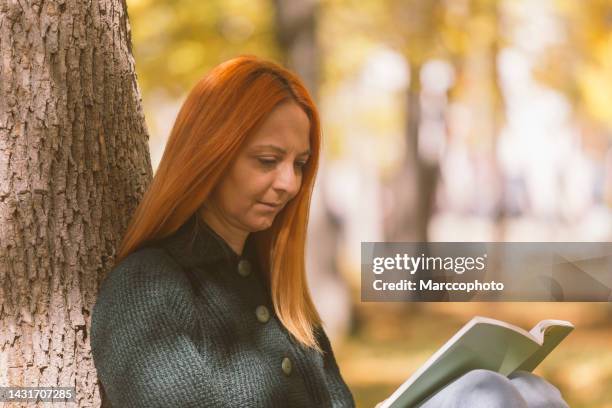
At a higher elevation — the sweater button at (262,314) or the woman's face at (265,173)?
the woman's face at (265,173)

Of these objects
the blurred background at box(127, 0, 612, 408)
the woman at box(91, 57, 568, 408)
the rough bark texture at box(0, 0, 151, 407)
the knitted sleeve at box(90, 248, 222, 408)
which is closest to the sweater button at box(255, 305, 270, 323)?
the woman at box(91, 57, 568, 408)

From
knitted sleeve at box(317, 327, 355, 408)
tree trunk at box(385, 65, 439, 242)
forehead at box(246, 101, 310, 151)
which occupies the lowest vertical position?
knitted sleeve at box(317, 327, 355, 408)

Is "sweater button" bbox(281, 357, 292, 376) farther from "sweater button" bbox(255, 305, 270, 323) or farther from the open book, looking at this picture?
the open book

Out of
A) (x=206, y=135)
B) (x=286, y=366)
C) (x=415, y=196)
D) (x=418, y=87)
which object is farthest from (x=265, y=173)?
(x=415, y=196)

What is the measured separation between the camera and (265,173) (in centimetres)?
180

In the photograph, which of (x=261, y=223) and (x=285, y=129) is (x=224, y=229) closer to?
(x=261, y=223)

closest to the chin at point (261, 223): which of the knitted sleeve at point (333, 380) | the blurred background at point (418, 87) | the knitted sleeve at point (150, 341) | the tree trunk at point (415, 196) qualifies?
the knitted sleeve at point (150, 341)

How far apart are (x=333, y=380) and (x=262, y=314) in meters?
0.36

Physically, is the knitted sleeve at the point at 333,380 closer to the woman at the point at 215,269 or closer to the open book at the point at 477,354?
the woman at the point at 215,269

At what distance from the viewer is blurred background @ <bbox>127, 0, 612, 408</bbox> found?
23.1 ft

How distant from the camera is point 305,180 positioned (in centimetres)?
198

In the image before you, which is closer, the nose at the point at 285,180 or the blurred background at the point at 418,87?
the nose at the point at 285,180

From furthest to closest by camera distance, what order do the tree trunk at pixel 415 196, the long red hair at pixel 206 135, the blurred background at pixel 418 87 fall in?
the tree trunk at pixel 415 196 → the blurred background at pixel 418 87 → the long red hair at pixel 206 135

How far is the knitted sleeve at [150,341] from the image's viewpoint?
158 centimetres
